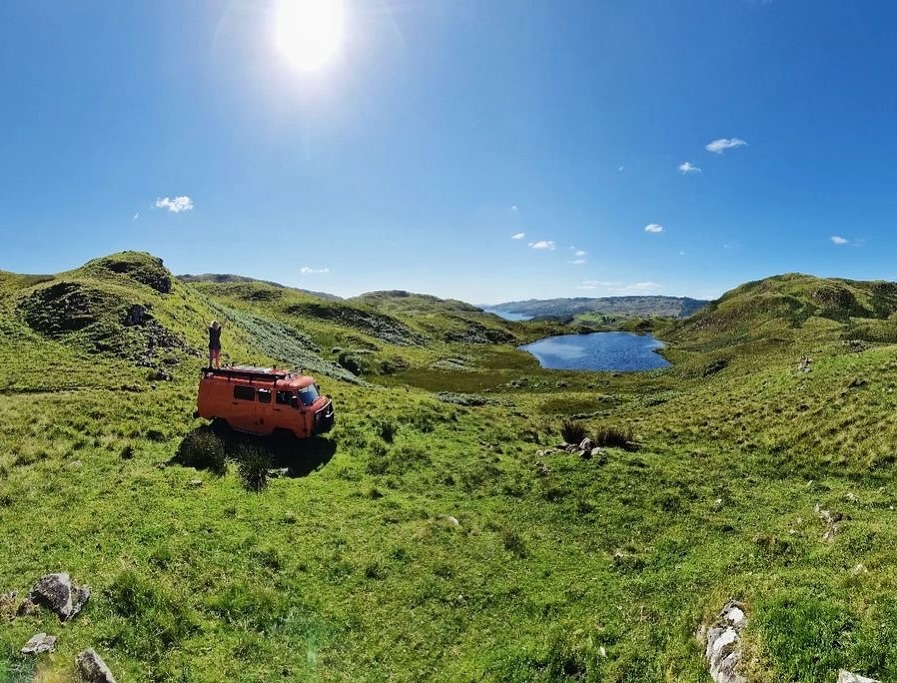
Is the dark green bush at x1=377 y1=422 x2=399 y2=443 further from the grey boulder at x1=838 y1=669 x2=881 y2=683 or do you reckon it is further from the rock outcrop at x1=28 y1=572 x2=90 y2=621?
the grey boulder at x1=838 y1=669 x2=881 y2=683

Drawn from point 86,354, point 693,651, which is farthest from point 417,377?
point 693,651

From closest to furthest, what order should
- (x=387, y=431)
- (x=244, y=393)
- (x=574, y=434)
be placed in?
(x=244, y=393) < (x=574, y=434) < (x=387, y=431)

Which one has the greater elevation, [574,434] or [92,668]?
[574,434]

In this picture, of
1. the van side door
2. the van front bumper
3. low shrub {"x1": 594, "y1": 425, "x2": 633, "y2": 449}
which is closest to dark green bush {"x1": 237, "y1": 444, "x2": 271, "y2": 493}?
the van side door

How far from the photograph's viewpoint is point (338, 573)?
13531 millimetres

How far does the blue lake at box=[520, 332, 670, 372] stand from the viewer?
10296cm

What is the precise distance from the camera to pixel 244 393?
23.8 meters

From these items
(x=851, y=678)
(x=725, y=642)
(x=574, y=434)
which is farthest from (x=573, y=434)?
(x=851, y=678)

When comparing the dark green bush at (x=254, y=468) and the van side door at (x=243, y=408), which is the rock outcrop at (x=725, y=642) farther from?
the van side door at (x=243, y=408)

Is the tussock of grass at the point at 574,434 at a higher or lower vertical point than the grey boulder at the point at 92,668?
higher

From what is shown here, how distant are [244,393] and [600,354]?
113 m

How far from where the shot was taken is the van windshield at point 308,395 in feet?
77.2

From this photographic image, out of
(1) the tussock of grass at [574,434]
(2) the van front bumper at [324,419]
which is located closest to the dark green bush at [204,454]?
(2) the van front bumper at [324,419]

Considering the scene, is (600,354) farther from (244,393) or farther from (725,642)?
(725,642)
